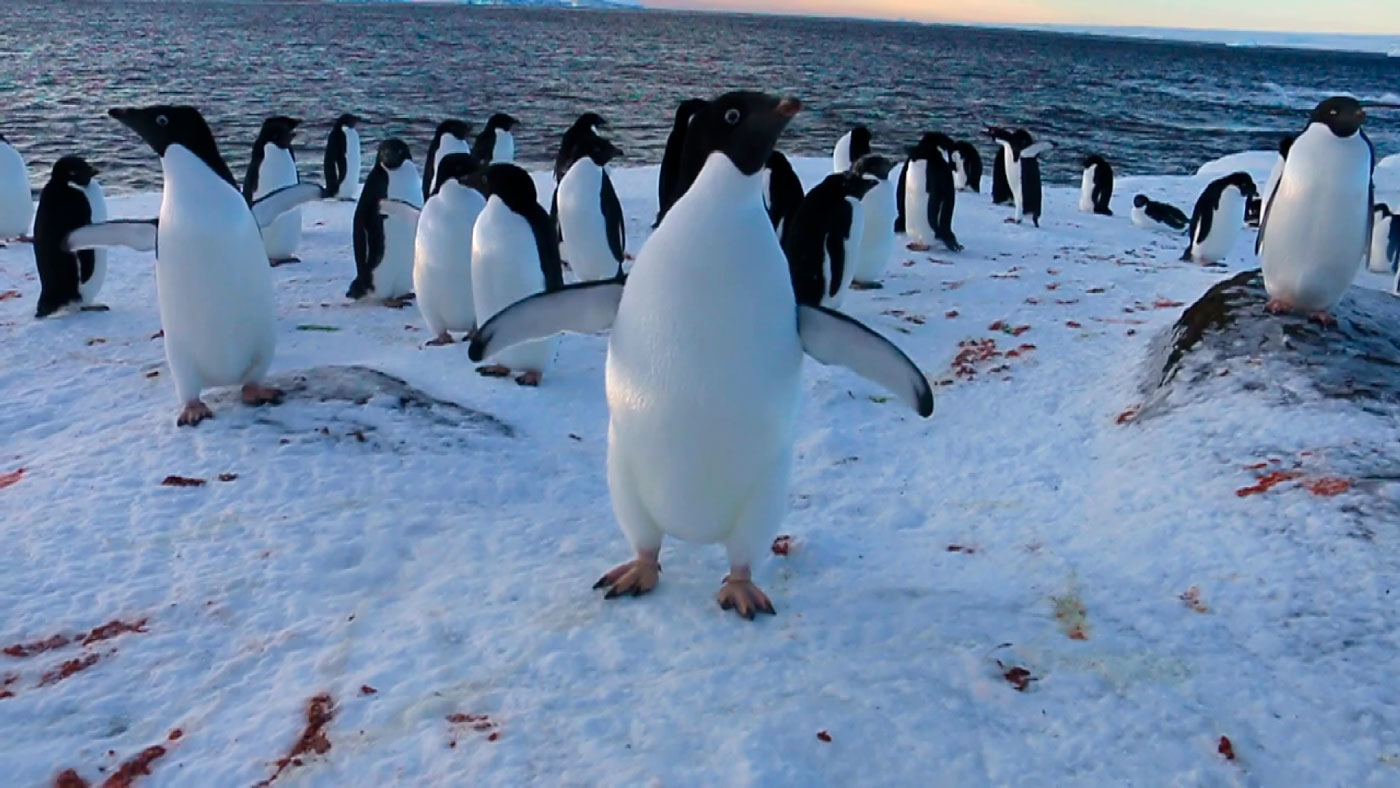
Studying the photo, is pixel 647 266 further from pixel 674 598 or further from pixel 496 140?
pixel 496 140

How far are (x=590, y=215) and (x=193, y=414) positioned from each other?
12.6ft

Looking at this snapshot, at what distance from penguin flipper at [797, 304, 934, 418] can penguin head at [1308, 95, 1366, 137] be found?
376 centimetres

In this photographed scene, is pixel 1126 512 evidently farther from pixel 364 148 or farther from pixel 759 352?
pixel 364 148

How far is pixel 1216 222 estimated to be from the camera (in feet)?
35.9

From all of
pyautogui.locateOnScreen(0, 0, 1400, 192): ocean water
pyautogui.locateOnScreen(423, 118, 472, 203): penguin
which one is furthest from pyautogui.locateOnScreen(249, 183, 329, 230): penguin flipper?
pyautogui.locateOnScreen(0, 0, 1400, 192): ocean water

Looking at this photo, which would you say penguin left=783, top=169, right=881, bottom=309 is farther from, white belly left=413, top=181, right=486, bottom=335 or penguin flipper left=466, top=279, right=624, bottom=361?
penguin flipper left=466, top=279, right=624, bottom=361

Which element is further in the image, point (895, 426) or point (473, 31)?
point (473, 31)

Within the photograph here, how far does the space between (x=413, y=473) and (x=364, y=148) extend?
1824 centimetres

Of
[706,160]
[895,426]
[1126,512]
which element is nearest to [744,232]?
[706,160]

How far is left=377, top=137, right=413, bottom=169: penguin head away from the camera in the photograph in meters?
7.92

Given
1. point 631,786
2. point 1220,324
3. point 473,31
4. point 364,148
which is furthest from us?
point 473,31

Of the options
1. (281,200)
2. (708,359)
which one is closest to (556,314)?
(708,359)

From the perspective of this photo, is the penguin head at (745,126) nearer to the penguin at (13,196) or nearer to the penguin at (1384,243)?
the penguin at (13,196)

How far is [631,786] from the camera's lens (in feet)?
7.31
